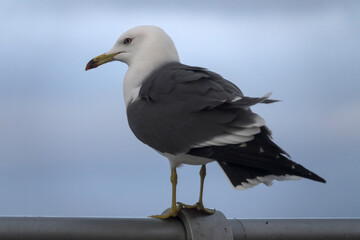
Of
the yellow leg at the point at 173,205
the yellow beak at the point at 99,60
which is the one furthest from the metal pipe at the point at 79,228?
the yellow beak at the point at 99,60

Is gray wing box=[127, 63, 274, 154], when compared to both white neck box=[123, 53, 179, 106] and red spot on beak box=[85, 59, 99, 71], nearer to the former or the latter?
white neck box=[123, 53, 179, 106]

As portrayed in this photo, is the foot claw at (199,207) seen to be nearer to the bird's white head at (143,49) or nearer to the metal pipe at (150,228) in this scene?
the metal pipe at (150,228)

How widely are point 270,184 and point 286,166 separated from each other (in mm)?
75

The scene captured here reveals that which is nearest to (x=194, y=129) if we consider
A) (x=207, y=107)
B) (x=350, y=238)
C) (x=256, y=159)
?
(x=207, y=107)

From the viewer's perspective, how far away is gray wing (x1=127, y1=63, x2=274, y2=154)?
1.04 metres

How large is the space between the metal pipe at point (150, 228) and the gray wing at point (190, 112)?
6.7 inches

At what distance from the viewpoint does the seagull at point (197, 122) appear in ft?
3.25

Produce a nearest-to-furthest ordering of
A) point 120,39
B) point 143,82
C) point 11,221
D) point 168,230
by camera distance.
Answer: point 11,221
point 168,230
point 143,82
point 120,39

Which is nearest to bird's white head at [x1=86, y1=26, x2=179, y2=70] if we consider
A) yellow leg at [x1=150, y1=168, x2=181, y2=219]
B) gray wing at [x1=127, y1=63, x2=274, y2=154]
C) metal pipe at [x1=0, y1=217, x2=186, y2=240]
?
gray wing at [x1=127, y1=63, x2=274, y2=154]

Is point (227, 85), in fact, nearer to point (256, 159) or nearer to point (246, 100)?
point (246, 100)

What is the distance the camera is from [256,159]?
97cm

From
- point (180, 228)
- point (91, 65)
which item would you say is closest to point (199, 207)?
point (180, 228)

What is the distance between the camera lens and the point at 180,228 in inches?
39.5

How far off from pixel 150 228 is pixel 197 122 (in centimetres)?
26
